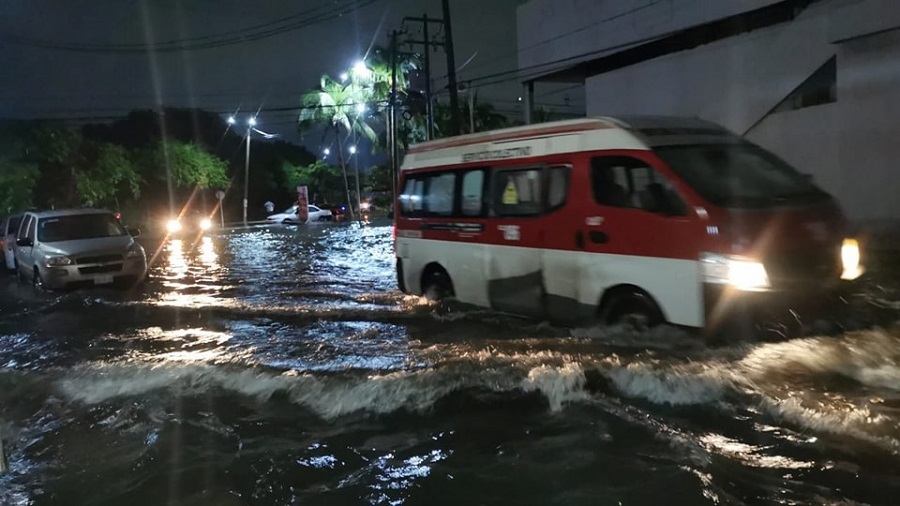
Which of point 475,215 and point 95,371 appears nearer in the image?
point 95,371

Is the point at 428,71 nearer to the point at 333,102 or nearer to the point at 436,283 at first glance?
the point at 333,102

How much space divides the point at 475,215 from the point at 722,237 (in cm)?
352

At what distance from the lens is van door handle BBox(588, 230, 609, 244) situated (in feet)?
23.7

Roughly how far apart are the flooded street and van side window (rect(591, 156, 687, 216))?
114 cm

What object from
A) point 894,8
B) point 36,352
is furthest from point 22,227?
point 894,8

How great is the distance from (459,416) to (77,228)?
11.5 m

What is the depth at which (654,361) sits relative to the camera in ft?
21.4

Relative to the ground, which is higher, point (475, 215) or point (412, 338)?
point (475, 215)

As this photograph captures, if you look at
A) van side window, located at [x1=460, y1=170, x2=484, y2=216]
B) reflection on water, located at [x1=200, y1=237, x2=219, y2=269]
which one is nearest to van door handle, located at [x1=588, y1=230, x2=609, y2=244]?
van side window, located at [x1=460, y1=170, x2=484, y2=216]

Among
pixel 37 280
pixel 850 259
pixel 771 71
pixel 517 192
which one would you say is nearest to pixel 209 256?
pixel 37 280

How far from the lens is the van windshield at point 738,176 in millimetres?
6535

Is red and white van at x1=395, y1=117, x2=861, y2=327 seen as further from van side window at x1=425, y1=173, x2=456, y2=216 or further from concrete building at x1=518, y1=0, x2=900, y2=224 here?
concrete building at x1=518, y1=0, x2=900, y2=224

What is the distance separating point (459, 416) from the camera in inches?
235

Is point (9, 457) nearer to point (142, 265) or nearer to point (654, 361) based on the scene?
point (654, 361)
